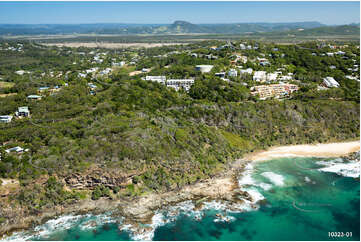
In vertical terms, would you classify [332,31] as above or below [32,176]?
above

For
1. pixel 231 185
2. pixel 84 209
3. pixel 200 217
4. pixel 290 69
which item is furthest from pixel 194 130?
pixel 290 69

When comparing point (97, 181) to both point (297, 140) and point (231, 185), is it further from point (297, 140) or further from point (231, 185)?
point (297, 140)

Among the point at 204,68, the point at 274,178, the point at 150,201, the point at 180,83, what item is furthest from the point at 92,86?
the point at 274,178

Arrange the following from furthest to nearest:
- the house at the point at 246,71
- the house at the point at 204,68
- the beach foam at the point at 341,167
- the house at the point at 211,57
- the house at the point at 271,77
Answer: the house at the point at 211,57 < the house at the point at 204,68 < the house at the point at 246,71 < the house at the point at 271,77 < the beach foam at the point at 341,167

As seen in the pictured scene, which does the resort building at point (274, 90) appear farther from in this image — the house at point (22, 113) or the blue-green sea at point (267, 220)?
the house at point (22, 113)

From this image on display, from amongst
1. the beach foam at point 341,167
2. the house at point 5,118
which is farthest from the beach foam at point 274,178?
the house at point 5,118

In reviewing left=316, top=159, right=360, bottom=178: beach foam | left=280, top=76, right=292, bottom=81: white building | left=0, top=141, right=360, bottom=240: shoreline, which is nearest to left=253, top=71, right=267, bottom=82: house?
left=280, top=76, right=292, bottom=81: white building
